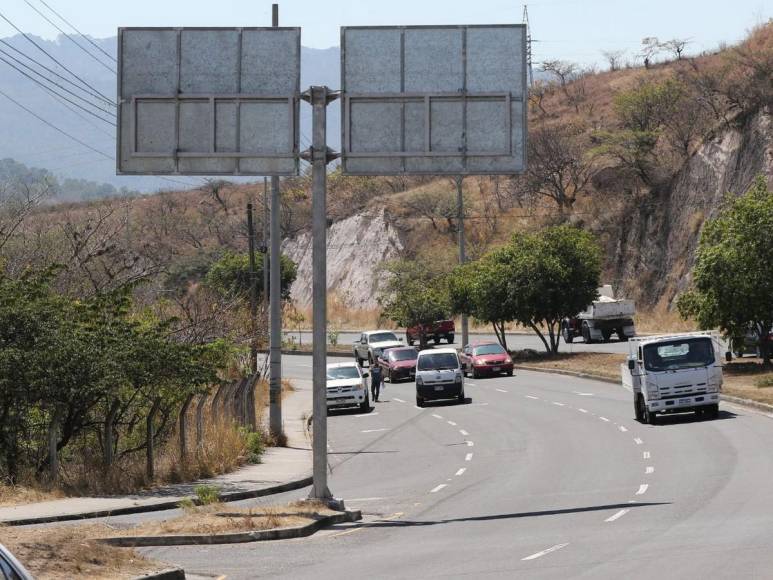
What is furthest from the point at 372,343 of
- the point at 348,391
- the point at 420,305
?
the point at 348,391

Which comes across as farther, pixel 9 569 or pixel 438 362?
pixel 438 362

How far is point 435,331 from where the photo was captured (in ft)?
244

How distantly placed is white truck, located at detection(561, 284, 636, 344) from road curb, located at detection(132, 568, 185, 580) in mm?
51052

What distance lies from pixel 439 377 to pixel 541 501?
2392 cm

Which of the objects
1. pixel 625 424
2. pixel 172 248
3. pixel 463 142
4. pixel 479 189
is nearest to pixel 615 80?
pixel 479 189

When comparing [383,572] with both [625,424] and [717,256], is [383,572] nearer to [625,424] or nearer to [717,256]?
[625,424]

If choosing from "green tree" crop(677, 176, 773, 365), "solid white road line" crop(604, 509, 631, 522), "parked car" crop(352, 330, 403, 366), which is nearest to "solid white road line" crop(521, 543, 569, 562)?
"solid white road line" crop(604, 509, 631, 522)

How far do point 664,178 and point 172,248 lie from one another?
169 ft

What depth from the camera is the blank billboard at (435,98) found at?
20.2m

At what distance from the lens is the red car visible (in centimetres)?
5447

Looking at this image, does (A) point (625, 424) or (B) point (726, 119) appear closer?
(A) point (625, 424)

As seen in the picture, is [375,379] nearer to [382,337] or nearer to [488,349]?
[488,349]

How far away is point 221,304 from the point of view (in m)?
46.0

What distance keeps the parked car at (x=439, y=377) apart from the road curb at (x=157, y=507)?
1841 centimetres
